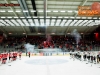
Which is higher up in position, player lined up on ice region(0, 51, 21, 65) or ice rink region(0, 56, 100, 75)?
player lined up on ice region(0, 51, 21, 65)

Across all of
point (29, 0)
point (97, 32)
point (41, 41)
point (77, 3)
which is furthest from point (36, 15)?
point (97, 32)

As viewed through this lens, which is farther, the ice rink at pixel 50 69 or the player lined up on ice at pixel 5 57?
the player lined up on ice at pixel 5 57

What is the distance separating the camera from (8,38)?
3734 cm

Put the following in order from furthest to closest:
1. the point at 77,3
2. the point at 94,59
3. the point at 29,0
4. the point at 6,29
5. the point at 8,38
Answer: the point at 8,38, the point at 6,29, the point at 77,3, the point at 29,0, the point at 94,59

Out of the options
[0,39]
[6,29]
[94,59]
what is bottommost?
[94,59]

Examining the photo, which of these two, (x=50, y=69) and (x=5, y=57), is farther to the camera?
(x=5, y=57)

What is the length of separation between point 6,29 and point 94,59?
27.2 m

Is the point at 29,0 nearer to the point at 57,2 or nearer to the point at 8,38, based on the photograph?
the point at 57,2

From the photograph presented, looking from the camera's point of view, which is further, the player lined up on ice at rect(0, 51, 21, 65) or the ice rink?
the player lined up on ice at rect(0, 51, 21, 65)

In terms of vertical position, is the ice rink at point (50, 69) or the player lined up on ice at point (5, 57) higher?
the player lined up on ice at point (5, 57)

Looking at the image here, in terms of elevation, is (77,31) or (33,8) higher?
(33,8)

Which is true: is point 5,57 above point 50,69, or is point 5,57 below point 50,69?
above

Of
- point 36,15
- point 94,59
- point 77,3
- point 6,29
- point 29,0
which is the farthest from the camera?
point 6,29

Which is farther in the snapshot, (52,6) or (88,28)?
(88,28)
